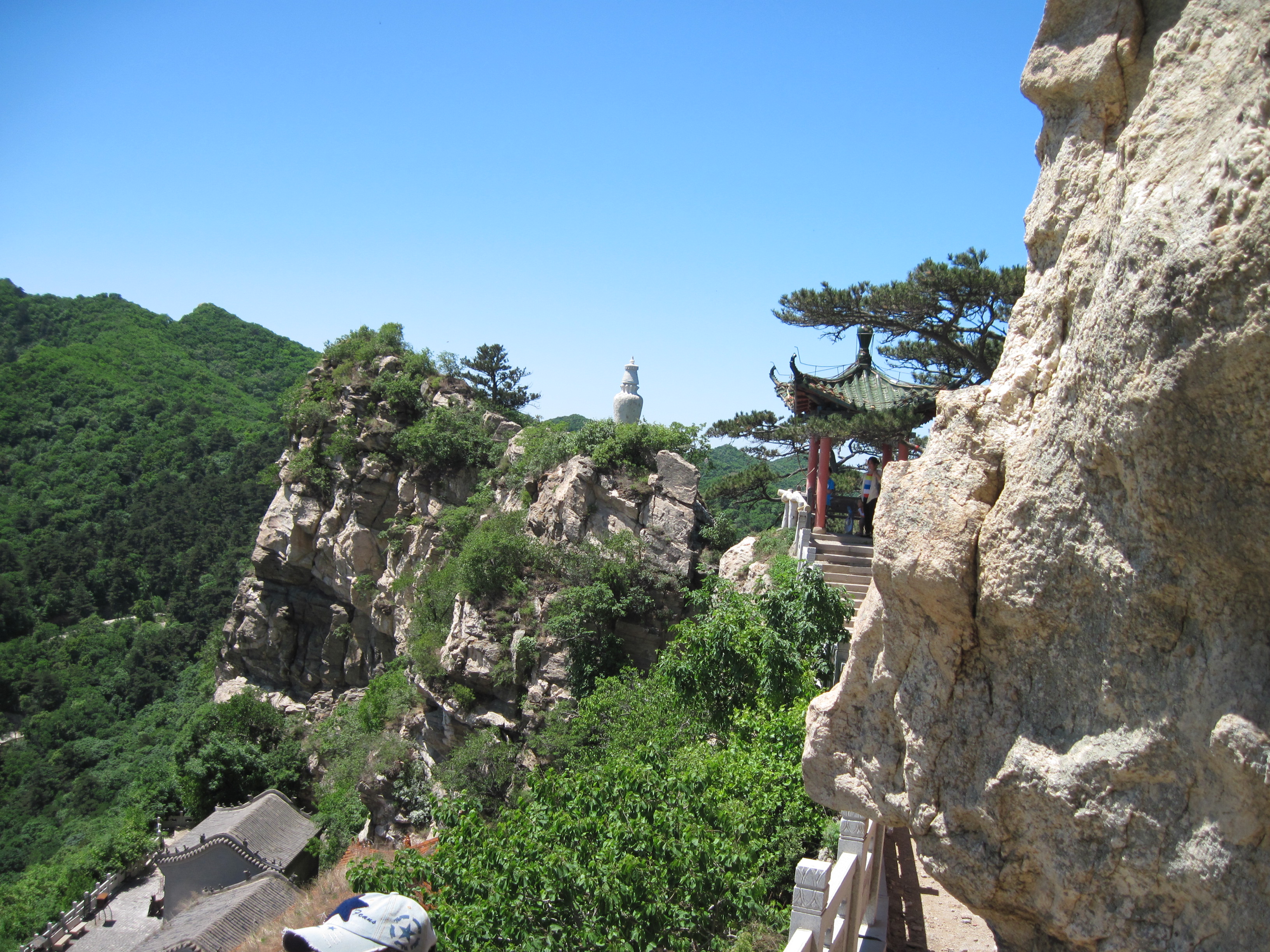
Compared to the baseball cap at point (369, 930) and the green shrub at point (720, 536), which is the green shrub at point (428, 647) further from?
the baseball cap at point (369, 930)

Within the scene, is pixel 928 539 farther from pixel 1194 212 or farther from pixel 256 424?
pixel 256 424

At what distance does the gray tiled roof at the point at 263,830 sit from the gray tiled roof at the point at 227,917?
132 cm

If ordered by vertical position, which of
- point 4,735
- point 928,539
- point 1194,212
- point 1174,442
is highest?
point 1194,212

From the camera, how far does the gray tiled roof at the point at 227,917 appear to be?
685 inches

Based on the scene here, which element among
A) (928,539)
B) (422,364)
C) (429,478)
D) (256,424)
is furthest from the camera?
(256,424)

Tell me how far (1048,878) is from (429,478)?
77.0 feet

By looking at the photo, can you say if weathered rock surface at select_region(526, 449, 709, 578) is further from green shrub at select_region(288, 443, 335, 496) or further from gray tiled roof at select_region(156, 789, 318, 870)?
green shrub at select_region(288, 443, 335, 496)

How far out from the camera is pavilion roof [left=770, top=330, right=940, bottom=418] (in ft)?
56.5

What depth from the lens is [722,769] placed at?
9305 mm

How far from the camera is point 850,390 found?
17.9m

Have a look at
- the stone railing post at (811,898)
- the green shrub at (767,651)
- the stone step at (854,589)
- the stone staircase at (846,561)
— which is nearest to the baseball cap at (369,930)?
the stone railing post at (811,898)

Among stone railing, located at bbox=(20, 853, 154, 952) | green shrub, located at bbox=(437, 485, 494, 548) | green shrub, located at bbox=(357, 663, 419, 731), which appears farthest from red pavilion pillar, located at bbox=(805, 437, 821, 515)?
stone railing, located at bbox=(20, 853, 154, 952)

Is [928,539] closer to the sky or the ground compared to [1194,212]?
closer to the ground

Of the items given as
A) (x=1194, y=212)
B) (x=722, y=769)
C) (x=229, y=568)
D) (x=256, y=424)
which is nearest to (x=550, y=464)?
(x=722, y=769)
